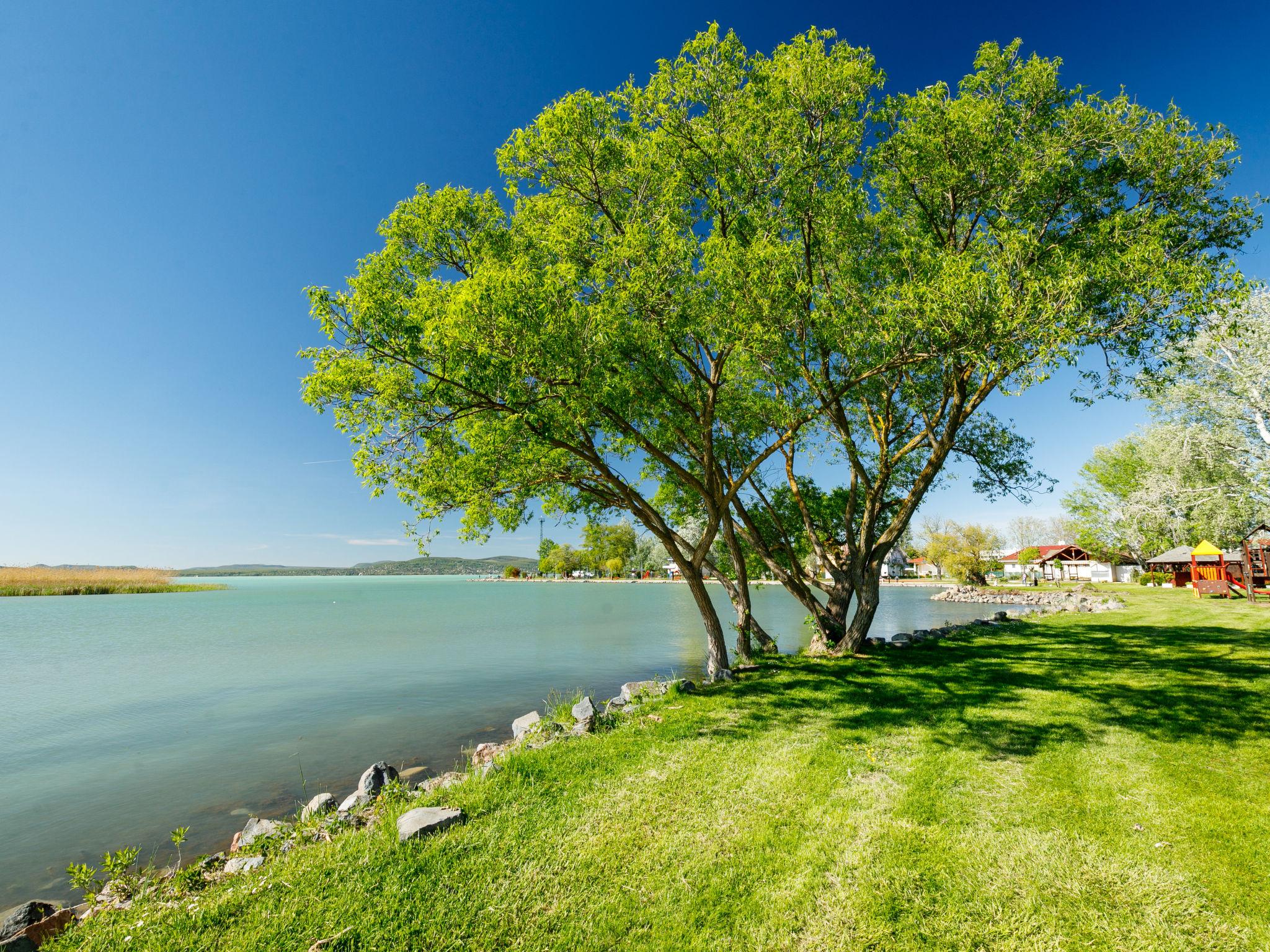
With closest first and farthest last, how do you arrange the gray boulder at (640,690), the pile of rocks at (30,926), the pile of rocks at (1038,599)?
the pile of rocks at (30,926)
the gray boulder at (640,690)
the pile of rocks at (1038,599)

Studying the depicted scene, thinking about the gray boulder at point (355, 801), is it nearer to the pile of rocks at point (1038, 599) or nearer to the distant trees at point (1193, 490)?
the pile of rocks at point (1038, 599)

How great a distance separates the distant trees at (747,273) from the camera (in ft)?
26.0

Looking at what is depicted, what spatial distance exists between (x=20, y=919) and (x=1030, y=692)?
11.8 metres

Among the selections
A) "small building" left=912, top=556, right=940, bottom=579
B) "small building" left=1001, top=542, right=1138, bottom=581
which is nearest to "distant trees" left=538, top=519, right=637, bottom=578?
"small building" left=1001, top=542, right=1138, bottom=581

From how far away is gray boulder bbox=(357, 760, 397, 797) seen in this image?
628 cm

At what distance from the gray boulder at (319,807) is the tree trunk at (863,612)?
10581mm

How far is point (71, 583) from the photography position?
56.2m

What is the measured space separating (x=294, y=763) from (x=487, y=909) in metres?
→ 7.46

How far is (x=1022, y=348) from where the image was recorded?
795cm

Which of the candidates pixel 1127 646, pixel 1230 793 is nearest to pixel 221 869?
pixel 1230 793

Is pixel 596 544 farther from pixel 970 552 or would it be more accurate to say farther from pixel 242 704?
pixel 970 552

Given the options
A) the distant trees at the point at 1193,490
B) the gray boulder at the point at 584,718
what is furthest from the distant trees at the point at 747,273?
the distant trees at the point at 1193,490

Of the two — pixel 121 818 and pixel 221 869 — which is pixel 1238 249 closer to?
pixel 221 869

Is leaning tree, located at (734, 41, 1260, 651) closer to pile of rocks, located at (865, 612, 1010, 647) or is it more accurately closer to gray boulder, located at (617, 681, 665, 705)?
pile of rocks, located at (865, 612, 1010, 647)
